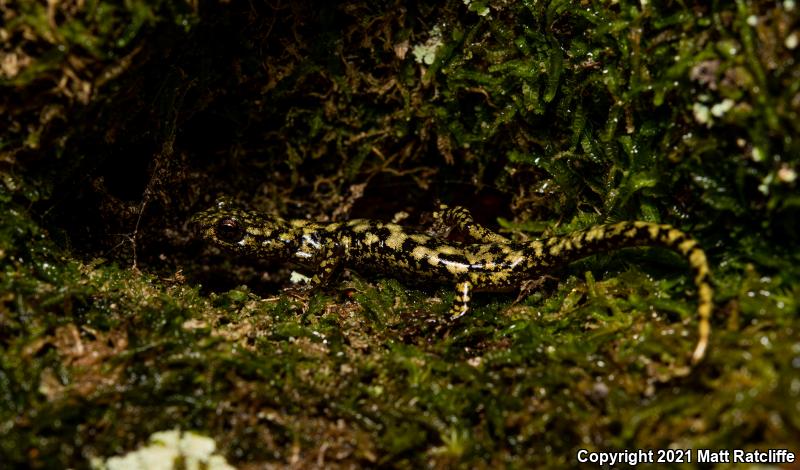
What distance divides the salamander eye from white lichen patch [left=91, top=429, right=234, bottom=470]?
2.38m

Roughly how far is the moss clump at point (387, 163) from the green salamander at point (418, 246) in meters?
0.21

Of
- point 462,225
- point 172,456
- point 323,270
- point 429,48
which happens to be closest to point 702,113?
point 429,48

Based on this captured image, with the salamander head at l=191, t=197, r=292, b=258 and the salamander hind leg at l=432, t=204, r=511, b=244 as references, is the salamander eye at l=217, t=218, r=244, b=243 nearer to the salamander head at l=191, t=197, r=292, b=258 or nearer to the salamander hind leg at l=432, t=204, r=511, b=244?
the salamander head at l=191, t=197, r=292, b=258

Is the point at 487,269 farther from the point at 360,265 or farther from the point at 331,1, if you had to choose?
the point at 331,1

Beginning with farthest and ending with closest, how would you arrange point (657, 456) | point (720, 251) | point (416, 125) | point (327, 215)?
1. point (327, 215)
2. point (416, 125)
3. point (720, 251)
4. point (657, 456)

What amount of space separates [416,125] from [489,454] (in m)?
2.88

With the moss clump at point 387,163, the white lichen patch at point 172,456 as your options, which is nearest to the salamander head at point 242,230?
the moss clump at point 387,163

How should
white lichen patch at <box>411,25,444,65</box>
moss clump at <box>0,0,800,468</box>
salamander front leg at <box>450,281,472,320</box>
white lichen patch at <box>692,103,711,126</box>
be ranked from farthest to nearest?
white lichen patch at <box>411,25,444,65</box> < salamander front leg at <box>450,281,472,320</box> < white lichen patch at <box>692,103,711,126</box> < moss clump at <box>0,0,800,468</box>

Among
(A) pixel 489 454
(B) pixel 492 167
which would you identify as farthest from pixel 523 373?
(B) pixel 492 167

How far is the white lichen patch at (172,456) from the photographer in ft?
8.55

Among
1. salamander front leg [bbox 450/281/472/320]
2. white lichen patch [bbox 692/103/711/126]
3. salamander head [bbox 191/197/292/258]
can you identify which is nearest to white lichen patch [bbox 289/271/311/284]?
salamander head [bbox 191/197/292/258]

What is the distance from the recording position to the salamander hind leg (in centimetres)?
497

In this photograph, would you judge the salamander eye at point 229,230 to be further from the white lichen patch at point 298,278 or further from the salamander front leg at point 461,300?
the salamander front leg at point 461,300

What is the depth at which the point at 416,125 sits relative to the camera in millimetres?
4883
